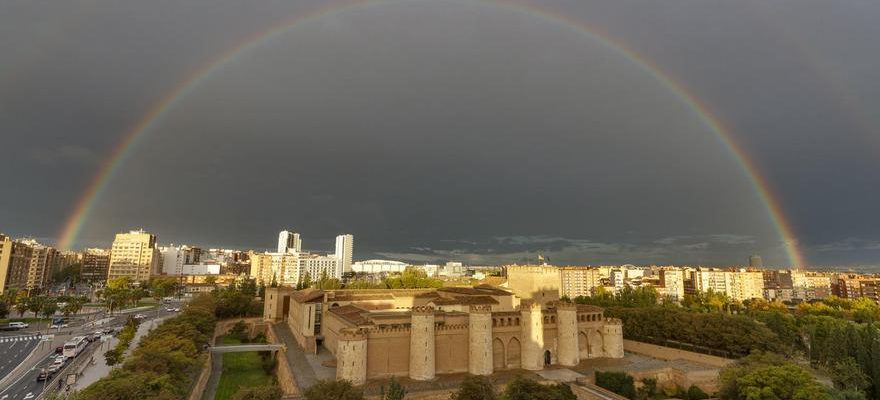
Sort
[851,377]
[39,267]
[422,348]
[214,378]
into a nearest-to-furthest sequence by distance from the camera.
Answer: [851,377] < [422,348] < [214,378] < [39,267]

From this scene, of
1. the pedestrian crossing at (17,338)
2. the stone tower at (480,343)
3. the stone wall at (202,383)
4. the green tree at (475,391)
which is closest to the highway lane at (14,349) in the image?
the pedestrian crossing at (17,338)

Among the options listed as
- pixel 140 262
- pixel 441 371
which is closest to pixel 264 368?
pixel 441 371

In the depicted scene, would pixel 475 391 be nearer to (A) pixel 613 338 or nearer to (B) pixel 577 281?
(A) pixel 613 338

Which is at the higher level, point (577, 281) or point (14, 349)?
point (577, 281)

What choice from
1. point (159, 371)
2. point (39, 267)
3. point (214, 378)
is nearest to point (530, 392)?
point (159, 371)

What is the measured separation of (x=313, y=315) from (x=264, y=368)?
264 inches

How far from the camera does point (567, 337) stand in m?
41.4

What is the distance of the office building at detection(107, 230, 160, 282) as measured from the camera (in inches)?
5285

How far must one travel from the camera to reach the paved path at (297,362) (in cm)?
3306

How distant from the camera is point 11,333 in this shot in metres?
55.2

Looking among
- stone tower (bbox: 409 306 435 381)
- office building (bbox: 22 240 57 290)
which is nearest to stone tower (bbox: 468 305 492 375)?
stone tower (bbox: 409 306 435 381)

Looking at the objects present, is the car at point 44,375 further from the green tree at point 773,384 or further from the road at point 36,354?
the green tree at point 773,384

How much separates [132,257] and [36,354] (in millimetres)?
106598

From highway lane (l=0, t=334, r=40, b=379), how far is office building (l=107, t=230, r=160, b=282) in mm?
90068
